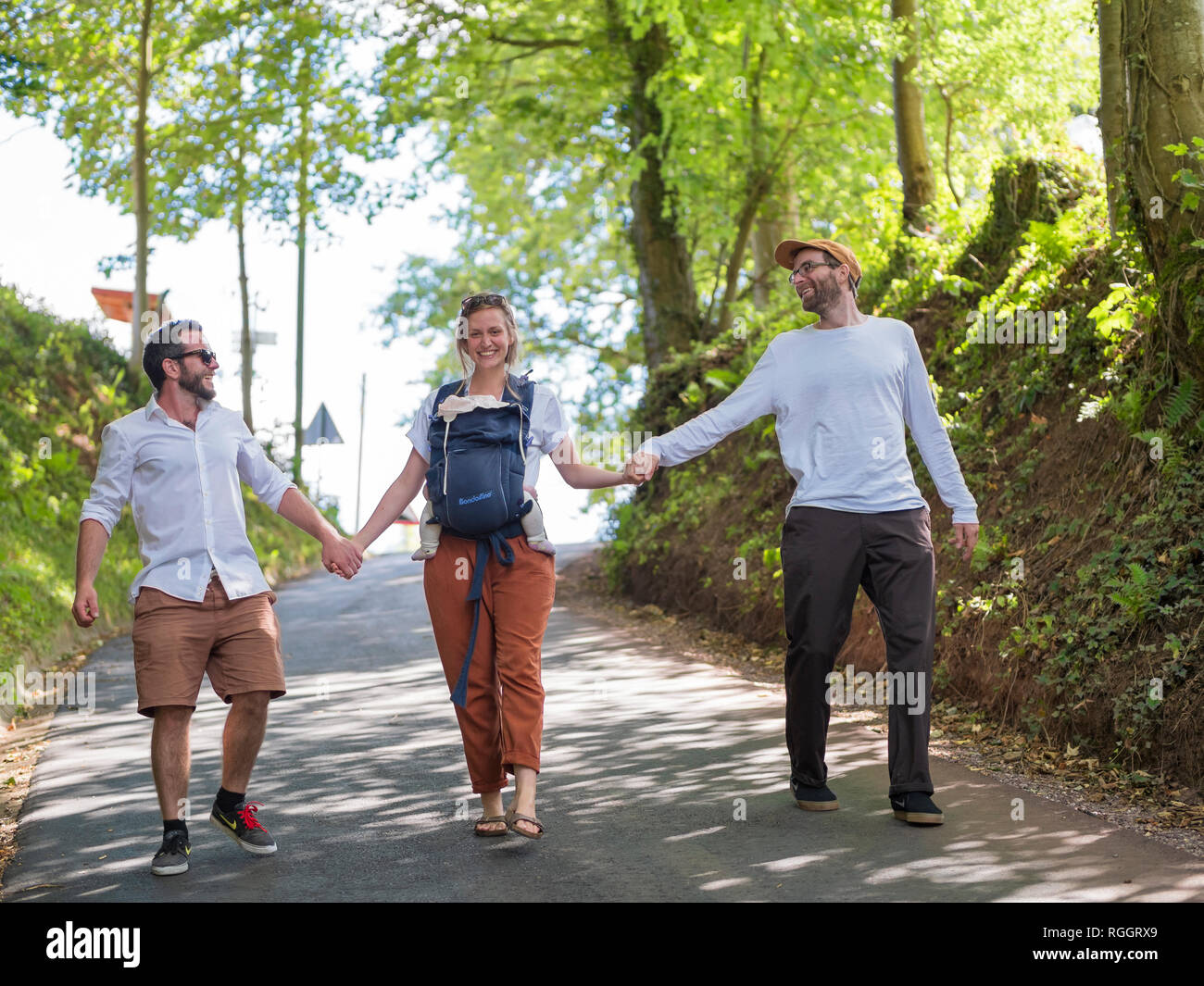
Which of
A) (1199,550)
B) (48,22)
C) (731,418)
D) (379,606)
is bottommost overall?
(379,606)

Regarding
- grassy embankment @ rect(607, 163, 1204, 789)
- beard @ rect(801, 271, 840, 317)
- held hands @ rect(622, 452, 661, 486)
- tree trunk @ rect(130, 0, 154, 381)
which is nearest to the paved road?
grassy embankment @ rect(607, 163, 1204, 789)

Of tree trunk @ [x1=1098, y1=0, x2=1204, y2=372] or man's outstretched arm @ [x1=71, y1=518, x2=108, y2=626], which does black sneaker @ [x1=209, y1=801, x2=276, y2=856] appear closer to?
man's outstretched arm @ [x1=71, y1=518, x2=108, y2=626]

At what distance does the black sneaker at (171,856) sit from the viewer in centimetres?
572

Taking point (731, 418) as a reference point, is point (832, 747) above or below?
below

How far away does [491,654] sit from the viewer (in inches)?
249

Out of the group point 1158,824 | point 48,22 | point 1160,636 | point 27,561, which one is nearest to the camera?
point 1158,824

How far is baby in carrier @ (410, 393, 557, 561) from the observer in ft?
20.4

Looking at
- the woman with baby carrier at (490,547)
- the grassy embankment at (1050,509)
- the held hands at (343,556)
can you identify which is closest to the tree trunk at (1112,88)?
the grassy embankment at (1050,509)

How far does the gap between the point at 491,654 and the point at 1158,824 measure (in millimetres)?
2931

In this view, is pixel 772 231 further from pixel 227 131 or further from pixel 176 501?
pixel 176 501

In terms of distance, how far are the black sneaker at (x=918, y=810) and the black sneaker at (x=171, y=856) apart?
9.84 feet
